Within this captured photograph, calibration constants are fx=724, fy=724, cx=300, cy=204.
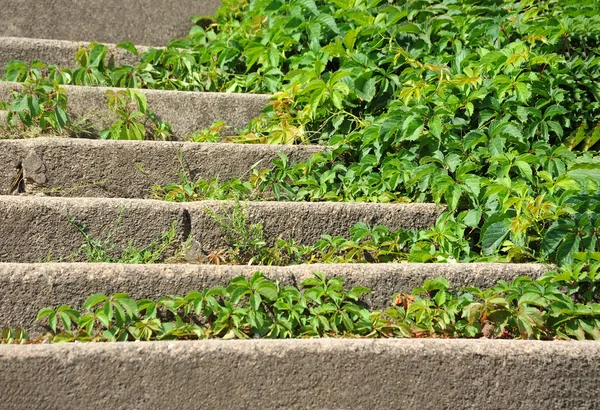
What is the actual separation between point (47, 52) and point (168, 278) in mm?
1928

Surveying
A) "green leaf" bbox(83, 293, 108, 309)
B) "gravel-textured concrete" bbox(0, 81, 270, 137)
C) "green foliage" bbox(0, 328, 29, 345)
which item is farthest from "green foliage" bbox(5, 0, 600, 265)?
"green foliage" bbox(0, 328, 29, 345)

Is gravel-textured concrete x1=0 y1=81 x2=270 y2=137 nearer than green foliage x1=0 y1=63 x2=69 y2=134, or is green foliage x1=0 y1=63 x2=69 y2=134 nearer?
green foliage x1=0 y1=63 x2=69 y2=134

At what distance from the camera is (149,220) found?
2.69m

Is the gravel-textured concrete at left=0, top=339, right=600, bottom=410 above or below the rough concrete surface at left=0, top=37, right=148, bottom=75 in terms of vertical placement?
below

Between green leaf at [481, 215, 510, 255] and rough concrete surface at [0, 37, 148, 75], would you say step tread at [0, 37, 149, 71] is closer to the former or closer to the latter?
rough concrete surface at [0, 37, 148, 75]

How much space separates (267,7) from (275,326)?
2.17 metres

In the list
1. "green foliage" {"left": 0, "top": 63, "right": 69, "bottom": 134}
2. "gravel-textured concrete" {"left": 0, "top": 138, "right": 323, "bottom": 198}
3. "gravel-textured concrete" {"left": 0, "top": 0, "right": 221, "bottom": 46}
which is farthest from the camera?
"gravel-textured concrete" {"left": 0, "top": 0, "right": 221, "bottom": 46}

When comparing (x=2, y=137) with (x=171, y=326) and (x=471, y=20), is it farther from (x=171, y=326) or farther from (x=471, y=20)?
(x=471, y=20)

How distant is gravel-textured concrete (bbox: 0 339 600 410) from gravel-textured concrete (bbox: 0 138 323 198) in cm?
105

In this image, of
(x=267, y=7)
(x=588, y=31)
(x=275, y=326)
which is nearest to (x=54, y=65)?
(x=267, y=7)

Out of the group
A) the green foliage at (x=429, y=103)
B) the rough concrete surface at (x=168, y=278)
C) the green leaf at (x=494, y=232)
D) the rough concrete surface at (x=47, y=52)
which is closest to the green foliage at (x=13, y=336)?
the rough concrete surface at (x=168, y=278)

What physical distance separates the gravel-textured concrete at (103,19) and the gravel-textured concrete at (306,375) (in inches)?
101

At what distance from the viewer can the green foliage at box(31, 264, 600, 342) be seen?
2.29 metres

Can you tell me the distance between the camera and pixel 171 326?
2307 mm
